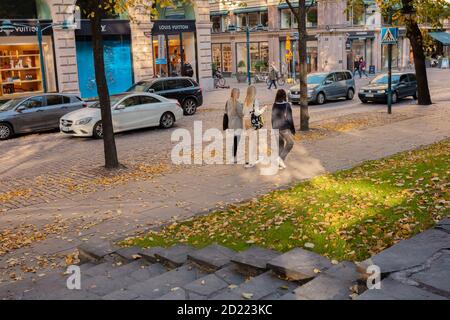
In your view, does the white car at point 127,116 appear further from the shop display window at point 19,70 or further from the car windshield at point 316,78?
the shop display window at point 19,70

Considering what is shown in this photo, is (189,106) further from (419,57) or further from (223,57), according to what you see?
(223,57)

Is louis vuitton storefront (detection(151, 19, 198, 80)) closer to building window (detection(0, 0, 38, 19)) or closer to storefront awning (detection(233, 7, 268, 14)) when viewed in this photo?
building window (detection(0, 0, 38, 19))

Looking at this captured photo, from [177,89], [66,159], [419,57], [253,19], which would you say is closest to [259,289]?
[66,159]

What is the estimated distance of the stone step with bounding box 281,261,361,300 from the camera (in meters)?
4.21

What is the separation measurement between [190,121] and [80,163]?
8.56 m

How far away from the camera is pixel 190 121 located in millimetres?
22219

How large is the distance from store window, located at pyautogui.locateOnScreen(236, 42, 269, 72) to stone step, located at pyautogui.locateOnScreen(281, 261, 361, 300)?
50626 millimetres

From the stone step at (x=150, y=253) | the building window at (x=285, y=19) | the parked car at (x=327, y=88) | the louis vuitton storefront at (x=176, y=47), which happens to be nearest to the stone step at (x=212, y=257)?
the stone step at (x=150, y=253)

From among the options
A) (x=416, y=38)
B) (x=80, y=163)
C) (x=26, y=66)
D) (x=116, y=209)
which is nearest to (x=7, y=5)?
(x=26, y=66)

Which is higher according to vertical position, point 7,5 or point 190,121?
point 7,5
